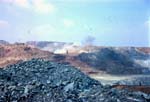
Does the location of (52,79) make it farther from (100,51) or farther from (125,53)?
(125,53)

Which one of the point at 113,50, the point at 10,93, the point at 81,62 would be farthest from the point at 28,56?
the point at 10,93

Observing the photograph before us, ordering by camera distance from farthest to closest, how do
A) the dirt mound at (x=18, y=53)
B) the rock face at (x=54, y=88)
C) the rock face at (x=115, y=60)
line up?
1. the rock face at (x=115, y=60)
2. the dirt mound at (x=18, y=53)
3. the rock face at (x=54, y=88)

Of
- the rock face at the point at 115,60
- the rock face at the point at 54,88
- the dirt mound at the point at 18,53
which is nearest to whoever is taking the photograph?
the rock face at the point at 54,88

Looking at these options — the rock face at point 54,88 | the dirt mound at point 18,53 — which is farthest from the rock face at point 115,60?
the rock face at point 54,88

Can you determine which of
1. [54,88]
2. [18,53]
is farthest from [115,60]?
[54,88]

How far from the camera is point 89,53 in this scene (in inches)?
2288

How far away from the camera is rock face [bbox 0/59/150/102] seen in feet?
46.7

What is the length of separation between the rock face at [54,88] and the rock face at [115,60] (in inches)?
1306

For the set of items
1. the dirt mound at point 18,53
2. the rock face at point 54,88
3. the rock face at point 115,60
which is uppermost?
the rock face at point 54,88

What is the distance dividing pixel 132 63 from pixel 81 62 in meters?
12.6

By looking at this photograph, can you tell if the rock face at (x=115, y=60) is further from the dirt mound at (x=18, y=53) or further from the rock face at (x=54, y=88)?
the rock face at (x=54, y=88)

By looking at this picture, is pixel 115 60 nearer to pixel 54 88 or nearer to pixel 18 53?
pixel 18 53

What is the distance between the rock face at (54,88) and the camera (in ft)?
46.7

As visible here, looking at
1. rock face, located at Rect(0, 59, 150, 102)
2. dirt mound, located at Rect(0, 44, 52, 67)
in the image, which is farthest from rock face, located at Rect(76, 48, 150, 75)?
rock face, located at Rect(0, 59, 150, 102)
